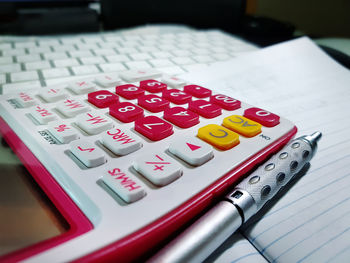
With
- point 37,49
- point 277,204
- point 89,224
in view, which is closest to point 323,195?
point 277,204

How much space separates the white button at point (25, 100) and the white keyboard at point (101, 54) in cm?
6

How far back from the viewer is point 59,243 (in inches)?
5.1

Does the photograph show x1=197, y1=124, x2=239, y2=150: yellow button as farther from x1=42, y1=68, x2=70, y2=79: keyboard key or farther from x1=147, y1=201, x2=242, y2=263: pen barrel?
x1=42, y1=68, x2=70, y2=79: keyboard key

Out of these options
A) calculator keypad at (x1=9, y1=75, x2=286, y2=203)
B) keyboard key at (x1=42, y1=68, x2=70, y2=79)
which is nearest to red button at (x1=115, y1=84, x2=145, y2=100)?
calculator keypad at (x1=9, y1=75, x2=286, y2=203)

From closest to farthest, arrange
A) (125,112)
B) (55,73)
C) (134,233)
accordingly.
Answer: (134,233), (125,112), (55,73)

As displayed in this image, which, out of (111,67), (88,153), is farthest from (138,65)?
(88,153)

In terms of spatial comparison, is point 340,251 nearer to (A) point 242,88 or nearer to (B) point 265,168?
(B) point 265,168

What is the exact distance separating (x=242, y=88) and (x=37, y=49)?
1.01 ft

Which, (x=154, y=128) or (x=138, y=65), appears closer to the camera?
(x=154, y=128)

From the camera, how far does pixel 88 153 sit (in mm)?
185

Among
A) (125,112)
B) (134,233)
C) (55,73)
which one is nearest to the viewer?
(134,233)

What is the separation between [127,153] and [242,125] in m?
0.10

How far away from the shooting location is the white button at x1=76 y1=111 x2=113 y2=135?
8.5 inches

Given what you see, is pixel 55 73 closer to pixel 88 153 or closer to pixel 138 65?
pixel 138 65
